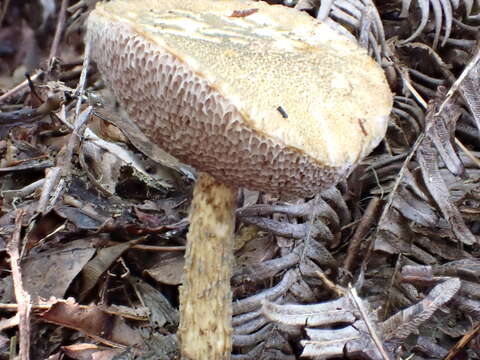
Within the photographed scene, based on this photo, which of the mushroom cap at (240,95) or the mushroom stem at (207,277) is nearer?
the mushroom cap at (240,95)

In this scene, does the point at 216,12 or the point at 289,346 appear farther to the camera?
the point at 289,346

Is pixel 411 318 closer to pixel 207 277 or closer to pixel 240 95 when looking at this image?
pixel 207 277

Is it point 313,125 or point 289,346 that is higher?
point 313,125

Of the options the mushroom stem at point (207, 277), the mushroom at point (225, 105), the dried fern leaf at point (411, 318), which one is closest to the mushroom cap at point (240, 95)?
the mushroom at point (225, 105)

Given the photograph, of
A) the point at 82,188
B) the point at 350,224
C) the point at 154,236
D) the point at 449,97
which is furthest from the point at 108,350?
the point at 449,97

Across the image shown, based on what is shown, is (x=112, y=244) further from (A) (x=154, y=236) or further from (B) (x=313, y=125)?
(B) (x=313, y=125)

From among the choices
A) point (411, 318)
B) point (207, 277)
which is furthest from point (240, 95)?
point (411, 318)

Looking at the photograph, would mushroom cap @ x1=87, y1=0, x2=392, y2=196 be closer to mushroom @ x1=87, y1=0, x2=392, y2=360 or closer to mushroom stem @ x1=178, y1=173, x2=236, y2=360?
mushroom @ x1=87, y1=0, x2=392, y2=360

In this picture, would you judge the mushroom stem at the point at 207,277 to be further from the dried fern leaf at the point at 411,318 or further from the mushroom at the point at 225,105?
the dried fern leaf at the point at 411,318
